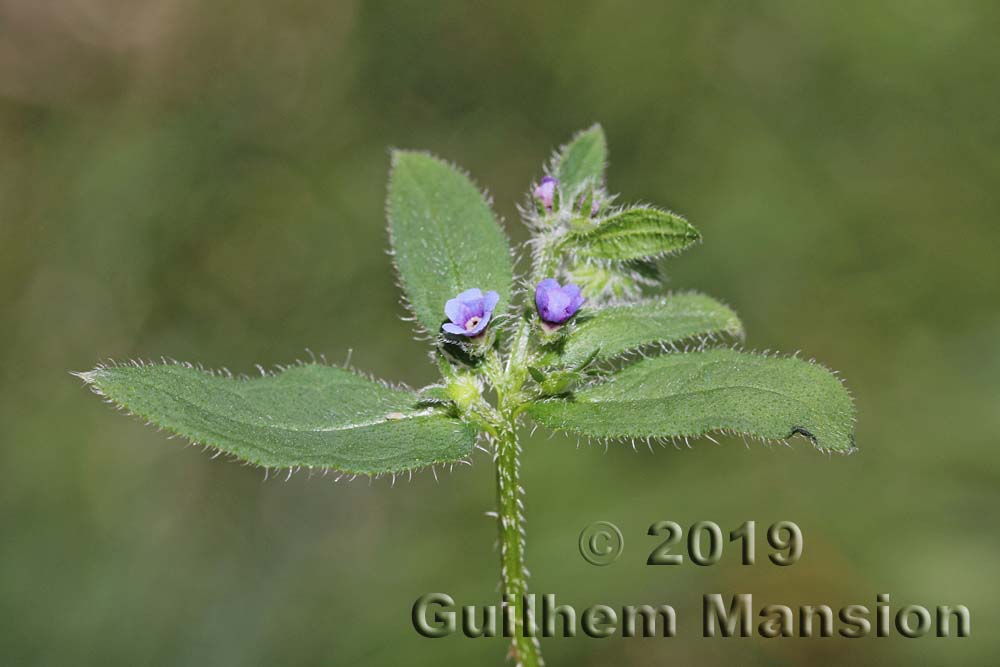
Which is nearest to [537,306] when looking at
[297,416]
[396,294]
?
[297,416]

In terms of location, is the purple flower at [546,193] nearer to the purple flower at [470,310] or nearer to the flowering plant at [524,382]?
the flowering plant at [524,382]

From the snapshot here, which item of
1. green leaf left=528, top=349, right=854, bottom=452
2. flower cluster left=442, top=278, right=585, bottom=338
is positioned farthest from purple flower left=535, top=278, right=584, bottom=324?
green leaf left=528, top=349, right=854, bottom=452

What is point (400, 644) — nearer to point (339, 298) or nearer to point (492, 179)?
point (339, 298)

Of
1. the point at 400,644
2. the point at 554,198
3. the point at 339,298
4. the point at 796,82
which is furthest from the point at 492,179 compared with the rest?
the point at 554,198

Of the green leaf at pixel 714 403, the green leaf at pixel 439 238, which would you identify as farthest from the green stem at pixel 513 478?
the green leaf at pixel 439 238

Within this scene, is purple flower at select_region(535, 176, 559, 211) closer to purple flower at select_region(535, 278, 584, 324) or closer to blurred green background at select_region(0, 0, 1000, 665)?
purple flower at select_region(535, 278, 584, 324)

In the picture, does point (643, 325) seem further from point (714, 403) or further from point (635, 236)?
point (714, 403)
